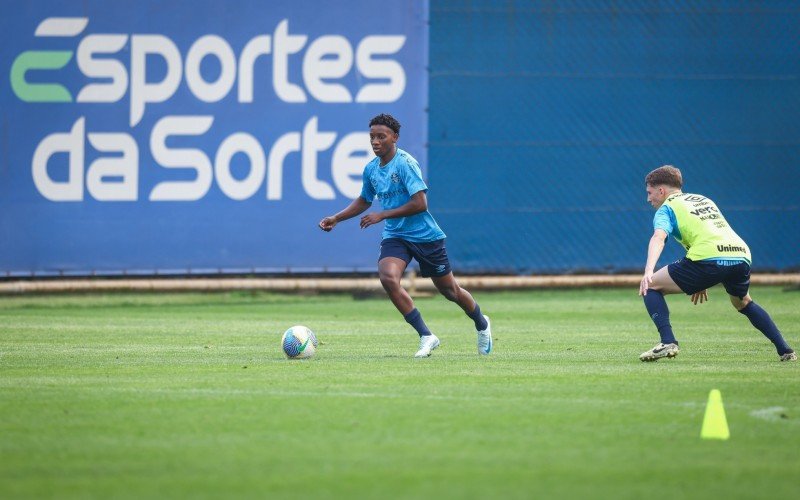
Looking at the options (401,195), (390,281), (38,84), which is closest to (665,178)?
(401,195)

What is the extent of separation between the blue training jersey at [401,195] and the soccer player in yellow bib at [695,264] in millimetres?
1925

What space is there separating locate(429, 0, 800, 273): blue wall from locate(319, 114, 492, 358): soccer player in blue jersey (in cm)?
776

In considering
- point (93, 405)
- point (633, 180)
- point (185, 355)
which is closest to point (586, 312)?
point (633, 180)

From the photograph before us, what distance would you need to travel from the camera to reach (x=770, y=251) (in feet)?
67.2

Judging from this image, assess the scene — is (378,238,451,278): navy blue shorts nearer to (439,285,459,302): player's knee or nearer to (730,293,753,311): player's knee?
(439,285,459,302): player's knee

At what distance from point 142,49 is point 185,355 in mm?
8342

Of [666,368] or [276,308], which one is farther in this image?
[276,308]

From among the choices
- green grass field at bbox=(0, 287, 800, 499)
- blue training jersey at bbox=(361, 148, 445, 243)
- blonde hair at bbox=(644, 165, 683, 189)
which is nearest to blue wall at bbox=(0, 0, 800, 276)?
green grass field at bbox=(0, 287, 800, 499)

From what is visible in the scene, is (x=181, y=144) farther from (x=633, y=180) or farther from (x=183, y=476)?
(x=183, y=476)

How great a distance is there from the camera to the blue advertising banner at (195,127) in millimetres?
18922

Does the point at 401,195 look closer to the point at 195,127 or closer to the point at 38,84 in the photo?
the point at 195,127

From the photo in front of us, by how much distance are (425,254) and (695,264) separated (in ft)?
7.51

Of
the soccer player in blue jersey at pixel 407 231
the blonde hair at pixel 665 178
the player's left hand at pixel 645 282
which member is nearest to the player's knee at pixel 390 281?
the soccer player in blue jersey at pixel 407 231

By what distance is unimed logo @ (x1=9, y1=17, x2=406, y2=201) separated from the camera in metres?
19.0
